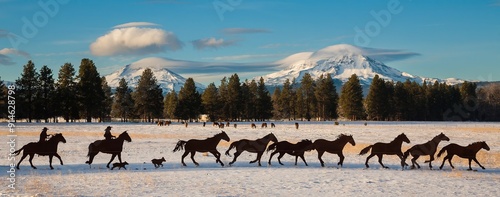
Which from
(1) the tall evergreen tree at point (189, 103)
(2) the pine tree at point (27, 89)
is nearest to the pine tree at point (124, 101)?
(1) the tall evergreen tree at point (189, 103)

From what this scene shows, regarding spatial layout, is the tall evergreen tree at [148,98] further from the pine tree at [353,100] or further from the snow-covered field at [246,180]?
the snow-covered field at [246,180]

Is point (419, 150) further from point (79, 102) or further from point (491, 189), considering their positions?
point (79, 102)

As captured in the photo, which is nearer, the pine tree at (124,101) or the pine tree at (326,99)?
the pine tree at (124,101)

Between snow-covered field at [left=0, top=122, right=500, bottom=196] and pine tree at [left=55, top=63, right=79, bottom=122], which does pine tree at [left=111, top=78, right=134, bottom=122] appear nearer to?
pine tree at [left=55, top=63, right=79, bottom=122]

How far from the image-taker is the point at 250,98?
12175cm

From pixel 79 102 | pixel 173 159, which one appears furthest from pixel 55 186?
pixel 79 102

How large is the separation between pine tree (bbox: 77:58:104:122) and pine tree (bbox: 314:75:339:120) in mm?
54982

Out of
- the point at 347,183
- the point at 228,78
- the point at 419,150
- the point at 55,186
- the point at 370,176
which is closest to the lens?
the point at 55,186

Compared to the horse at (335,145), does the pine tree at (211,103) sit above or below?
above

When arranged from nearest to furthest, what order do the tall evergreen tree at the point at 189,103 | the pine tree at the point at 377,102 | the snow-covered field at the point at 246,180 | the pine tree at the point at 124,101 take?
1. the snow-covered field at the point at 246,180
2. the tall evergreen tree at the point at 189,103
3. the pine tree at the point at 124,101
4. the pine tree at the point at 377,102

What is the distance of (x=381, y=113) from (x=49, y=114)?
3092 inches

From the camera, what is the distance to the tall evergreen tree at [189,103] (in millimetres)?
105062

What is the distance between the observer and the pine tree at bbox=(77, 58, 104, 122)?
293ft

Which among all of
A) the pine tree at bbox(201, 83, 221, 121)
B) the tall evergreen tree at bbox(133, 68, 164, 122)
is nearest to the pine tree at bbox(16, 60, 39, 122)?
the tall evergreen tree at bbox(133, 68, 164, 122)
